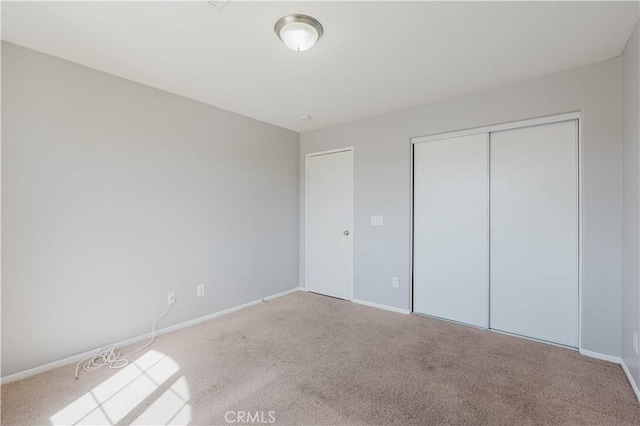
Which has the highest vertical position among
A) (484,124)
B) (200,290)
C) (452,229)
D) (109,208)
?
(484,124)

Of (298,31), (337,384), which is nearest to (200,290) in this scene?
(337,384)

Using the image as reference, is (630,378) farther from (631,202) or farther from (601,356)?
(631,202)

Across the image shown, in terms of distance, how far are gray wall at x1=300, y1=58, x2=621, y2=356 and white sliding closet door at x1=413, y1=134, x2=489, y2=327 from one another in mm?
146

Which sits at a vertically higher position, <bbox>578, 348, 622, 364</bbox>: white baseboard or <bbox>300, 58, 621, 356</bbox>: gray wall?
<bbox>300, 58, 621, 356</bbox>: gray wall

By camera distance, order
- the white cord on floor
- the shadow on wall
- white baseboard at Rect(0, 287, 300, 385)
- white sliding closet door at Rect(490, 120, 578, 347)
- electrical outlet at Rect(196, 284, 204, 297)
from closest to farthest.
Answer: the shadow on wall < white baseboard at Rect(0, 287, 300, 385) < the white cord on floor < white sliding closet door at Rect(490, 120, 578, 347) < electrical outlet at Rect(196, 284, 204, 297)

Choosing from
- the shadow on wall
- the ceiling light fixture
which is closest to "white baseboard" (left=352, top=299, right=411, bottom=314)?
the shadow on wall

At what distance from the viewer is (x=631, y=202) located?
1952mm

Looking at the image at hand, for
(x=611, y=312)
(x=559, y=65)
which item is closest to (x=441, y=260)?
(x=611, y=312)

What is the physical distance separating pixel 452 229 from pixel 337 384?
2.00m

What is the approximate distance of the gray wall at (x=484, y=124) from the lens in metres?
2.23

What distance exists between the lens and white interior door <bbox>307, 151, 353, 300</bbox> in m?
3.86

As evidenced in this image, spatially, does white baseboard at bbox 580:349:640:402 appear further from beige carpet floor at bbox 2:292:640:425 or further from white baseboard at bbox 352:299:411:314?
white baseboard at bbox 352:299:411:314

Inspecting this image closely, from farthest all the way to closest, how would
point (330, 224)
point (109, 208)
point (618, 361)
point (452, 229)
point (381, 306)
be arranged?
point (330, 224) → point (381, 306) → point (452, 229) → point (109, 208) → point (618, 361)

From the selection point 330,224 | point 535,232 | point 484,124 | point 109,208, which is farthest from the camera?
point 330,224
